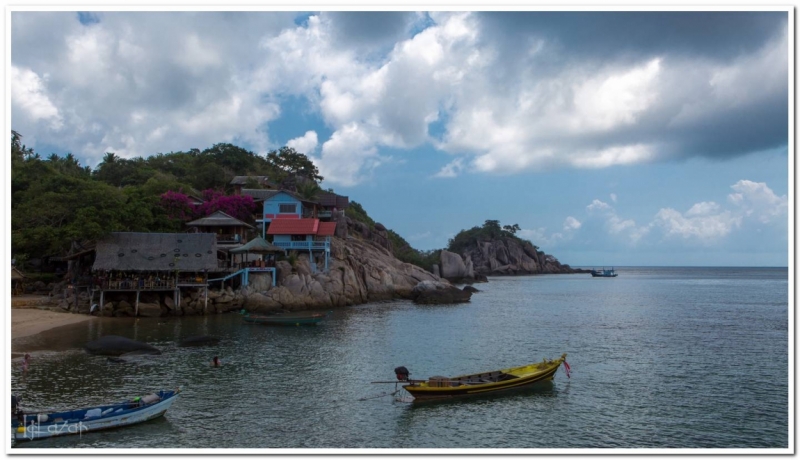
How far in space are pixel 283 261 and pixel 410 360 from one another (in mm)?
29825

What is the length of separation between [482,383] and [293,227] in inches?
1635

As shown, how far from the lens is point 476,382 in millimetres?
27125

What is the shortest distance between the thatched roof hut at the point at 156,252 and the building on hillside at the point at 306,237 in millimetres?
10136

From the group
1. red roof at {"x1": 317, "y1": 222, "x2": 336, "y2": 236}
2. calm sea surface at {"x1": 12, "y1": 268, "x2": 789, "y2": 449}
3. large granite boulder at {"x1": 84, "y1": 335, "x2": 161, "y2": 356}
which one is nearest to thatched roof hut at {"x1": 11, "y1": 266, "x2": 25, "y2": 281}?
Answer: calm sea surface at {"x1": 12, "y1": 268, "x2": 789, "y2": 449}

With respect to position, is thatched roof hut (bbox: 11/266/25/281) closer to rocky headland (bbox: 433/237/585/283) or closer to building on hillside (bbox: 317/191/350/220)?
building on hillside (bbox: 317/191/350/220)

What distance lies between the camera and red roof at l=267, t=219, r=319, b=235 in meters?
63.2

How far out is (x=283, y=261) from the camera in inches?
2378

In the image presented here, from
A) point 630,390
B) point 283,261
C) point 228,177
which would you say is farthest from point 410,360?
point 228,177

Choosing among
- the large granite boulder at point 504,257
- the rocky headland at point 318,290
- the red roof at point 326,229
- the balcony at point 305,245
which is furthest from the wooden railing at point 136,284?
the large granite boulder at point 504,257

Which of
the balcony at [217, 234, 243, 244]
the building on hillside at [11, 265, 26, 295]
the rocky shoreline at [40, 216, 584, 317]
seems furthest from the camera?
the balcony at [217, 234, 243, 244]

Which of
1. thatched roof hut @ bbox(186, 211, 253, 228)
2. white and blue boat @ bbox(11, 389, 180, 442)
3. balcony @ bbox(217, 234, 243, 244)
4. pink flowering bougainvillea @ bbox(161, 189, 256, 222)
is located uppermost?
pink flowering bougainvillea @ bbox(161, 189, 256, 222)

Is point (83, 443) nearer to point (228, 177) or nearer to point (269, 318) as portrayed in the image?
point (269, 318)

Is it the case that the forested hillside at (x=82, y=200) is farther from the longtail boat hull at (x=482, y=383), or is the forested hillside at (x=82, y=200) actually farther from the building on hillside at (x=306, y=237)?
the longtail boat hull at (x=482, y=383)

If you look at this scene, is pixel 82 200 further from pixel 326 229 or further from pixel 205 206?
pixel 326 229
